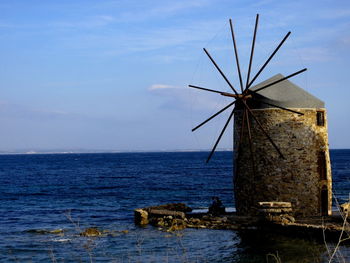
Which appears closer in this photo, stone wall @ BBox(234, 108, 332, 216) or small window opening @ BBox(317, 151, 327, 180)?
stone wall @ BBox(234, 108, 332, 216)

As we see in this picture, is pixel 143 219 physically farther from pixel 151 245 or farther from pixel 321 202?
pixel 321 202

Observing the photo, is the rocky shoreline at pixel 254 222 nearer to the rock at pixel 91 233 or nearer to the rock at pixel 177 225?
the rock at pixel 177 225

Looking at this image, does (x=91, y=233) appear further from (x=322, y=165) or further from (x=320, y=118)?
(x=320, y=118)

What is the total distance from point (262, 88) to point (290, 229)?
6.55 metres

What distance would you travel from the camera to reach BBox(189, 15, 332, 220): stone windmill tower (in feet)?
72.8

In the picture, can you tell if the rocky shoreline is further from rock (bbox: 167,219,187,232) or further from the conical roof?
the conical roof

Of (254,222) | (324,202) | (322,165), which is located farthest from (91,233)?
(322,165)

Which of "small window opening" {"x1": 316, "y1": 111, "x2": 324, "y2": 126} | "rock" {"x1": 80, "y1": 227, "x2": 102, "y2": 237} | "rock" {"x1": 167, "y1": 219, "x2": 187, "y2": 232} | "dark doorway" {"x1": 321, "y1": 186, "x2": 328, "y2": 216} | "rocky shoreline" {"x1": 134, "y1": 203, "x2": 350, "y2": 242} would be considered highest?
"small window opening" {"x1": 316, "y1": 111, "x2": 324, "y2": 126}

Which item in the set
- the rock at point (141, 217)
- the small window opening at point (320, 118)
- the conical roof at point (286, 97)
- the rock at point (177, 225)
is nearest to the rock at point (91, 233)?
the rock at point (141, 217)

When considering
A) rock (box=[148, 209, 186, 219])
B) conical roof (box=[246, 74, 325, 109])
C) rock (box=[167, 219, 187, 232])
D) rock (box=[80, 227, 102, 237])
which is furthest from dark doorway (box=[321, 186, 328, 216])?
rock (box=[80, 227, 102, 237])

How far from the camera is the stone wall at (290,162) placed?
874 inches

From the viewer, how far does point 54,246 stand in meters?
19.9

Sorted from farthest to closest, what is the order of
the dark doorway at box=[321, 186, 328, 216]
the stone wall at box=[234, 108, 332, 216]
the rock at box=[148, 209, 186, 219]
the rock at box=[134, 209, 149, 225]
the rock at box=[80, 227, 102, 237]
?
the rock at box=[134, 209, 149, 225] → the rock at box=[148, 209, 186, 219] → the dark doorway at box=[321, 186, 328, 216] → the stone wall at box=[234, 108, 332, 216] → the rock at box=[80, 227, 102, 237]

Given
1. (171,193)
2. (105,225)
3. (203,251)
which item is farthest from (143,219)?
(171,193)
